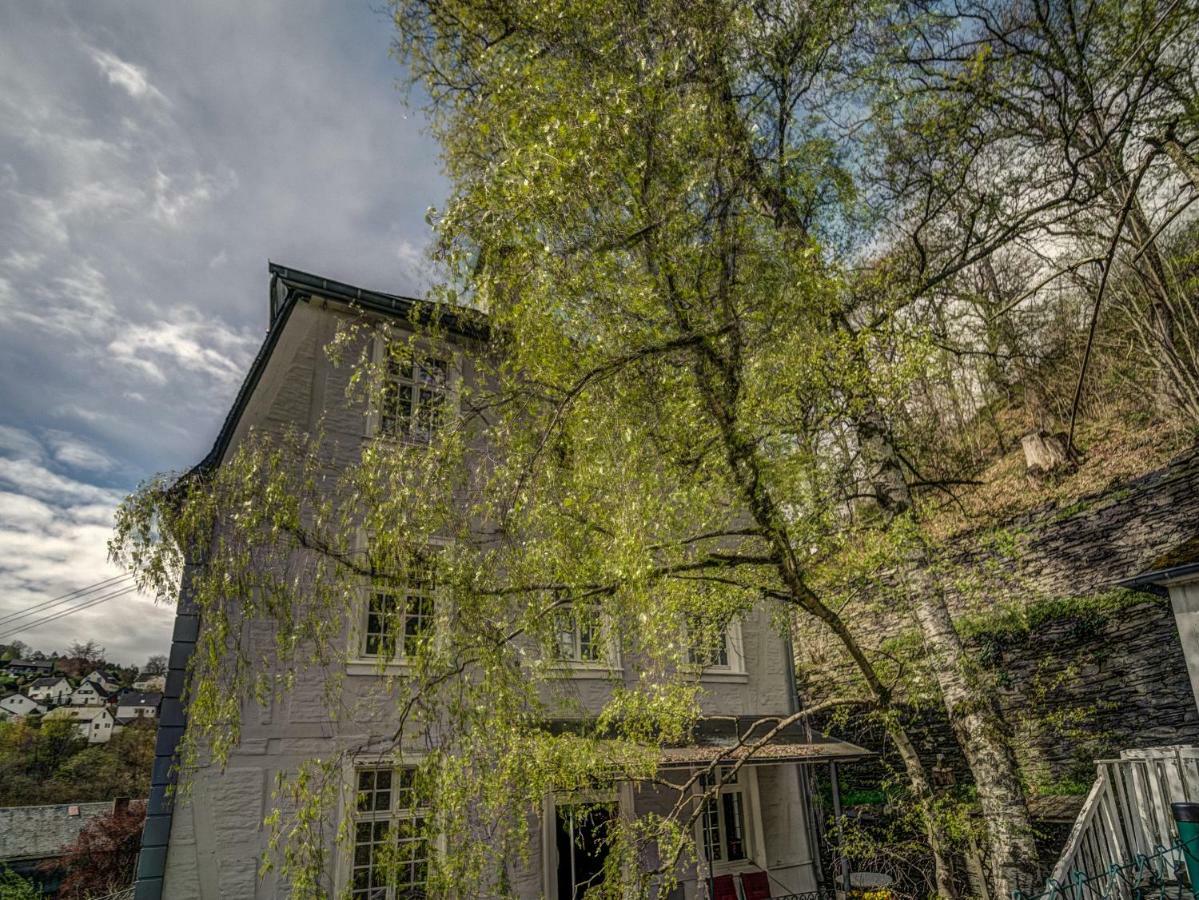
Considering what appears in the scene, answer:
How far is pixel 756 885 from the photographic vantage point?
10258mm

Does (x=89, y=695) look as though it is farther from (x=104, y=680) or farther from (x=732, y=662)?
(x=732, y=662)

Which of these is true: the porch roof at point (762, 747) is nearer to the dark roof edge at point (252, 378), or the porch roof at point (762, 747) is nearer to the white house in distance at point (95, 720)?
the dark roof edge at point (252, 378)

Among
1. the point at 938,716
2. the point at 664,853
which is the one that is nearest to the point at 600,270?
the point at 664,853

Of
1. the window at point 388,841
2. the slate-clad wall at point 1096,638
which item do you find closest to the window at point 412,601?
the window at point 388,841

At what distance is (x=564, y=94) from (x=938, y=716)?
11.4m

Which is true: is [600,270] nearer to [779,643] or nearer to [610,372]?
[610,372]

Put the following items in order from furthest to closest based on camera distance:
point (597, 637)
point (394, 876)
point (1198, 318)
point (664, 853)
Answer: point (1198, 318)
point (597, 637)
point (664, 853)
point (394, 876)

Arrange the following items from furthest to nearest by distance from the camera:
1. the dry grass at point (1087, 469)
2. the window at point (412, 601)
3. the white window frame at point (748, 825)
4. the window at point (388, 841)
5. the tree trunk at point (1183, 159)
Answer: the dry grass at point (1087, 469) → the white window frame at point (748, 825) → the tree trunk at point (1183, 159) → the window at point (412, 601) → the window at point (388, 841)

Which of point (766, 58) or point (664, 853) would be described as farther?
point (766, 58)

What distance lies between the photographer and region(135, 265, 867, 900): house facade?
697 cm

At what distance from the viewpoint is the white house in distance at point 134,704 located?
2499 inches

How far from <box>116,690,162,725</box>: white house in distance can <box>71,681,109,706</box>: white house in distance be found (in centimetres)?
553

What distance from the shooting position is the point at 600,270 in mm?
5527

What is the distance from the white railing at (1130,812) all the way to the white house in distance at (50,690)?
99844 millimetres
